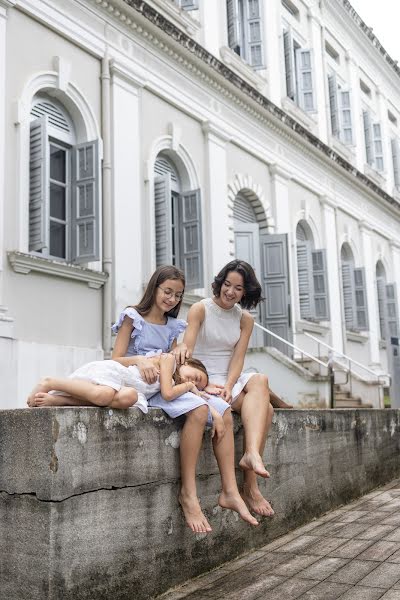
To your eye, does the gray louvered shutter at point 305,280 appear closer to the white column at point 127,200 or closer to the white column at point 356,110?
the white column at point 356,110

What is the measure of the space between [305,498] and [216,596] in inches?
66.2

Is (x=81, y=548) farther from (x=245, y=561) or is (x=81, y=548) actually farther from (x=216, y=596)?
(x=245, y=561)

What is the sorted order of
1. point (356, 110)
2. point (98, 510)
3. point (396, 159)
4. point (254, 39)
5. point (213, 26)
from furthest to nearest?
1. point (396, 159)
2. point (356, 110)
3. point (254, 39)
4. point (213, 26)
5. point (98, 510)

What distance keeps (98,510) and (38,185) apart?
543cm

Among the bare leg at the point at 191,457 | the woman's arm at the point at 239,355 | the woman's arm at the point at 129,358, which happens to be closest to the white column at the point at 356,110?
the woman's arm at the point at 239,355

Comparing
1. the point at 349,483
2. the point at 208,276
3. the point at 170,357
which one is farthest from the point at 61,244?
the point at 170,357

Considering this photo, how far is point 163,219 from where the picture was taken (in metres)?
9.73

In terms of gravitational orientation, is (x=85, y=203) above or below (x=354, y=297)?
above

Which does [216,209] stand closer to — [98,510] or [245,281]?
[245,281]

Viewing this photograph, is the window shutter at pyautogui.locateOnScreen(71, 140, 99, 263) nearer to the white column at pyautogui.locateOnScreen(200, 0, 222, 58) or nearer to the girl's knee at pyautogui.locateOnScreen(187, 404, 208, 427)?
the white column at pyautogui.locateOnScreen(200, 0, 222, 58)

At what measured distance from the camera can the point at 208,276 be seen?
35.5 feet

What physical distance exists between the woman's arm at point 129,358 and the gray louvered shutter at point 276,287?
27.8ft

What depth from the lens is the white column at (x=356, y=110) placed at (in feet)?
58.1

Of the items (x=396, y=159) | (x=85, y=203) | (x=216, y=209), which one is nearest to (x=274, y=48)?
(x=216, y=209)
